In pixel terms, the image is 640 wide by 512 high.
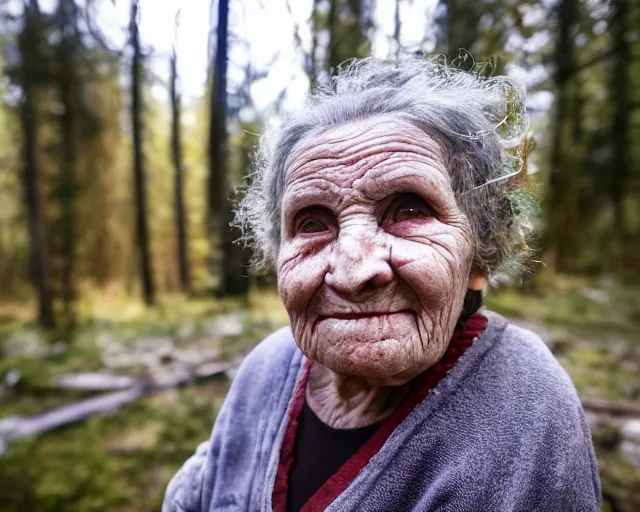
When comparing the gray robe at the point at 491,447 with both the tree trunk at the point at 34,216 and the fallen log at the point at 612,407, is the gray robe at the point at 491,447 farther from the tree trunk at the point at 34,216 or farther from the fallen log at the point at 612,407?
the tree trunk at the point at 34,216

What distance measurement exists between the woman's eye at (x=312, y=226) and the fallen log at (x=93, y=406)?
229cm

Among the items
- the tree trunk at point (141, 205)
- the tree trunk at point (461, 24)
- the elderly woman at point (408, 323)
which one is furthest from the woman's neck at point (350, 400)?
the tree trunk at point (141, 205)

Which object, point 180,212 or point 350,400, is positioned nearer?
point 350,400

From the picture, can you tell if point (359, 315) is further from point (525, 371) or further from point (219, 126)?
point (219, 126)

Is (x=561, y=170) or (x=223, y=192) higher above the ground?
(x=561, y=170)

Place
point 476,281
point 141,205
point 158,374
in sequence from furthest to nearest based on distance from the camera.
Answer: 1. point 141,205
2. point 158,374
3. point 476,281

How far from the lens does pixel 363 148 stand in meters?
1.13

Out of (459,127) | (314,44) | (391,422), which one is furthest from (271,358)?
(314,44)

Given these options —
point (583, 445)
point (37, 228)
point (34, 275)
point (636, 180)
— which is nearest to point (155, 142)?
point (37, 228)

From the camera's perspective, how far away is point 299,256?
1.14m

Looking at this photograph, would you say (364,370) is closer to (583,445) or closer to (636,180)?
(583,445)

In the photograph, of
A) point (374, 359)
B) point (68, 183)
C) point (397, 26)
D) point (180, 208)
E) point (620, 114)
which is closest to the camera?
point (374, 359)

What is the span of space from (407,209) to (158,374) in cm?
290

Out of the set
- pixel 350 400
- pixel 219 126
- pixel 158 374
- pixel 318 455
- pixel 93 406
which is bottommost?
pixel 93 406
